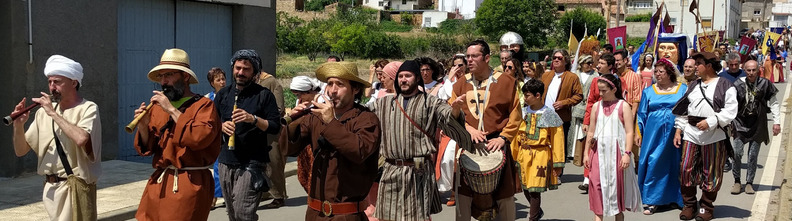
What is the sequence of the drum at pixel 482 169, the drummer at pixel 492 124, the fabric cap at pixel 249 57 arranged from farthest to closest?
the drummer at pixel 492 124 → the drum at pixel 482 169 → the fabric cap at pixel 249 57

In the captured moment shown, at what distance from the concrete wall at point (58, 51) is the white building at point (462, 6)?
100863 millimetres

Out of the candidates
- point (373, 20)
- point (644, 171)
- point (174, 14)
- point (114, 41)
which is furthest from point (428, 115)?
point (373, 20)

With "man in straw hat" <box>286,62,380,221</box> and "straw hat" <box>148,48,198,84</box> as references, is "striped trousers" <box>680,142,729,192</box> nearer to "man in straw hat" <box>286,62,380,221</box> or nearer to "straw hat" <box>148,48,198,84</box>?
"man in straw hat" <box>286,62,380,221</box>

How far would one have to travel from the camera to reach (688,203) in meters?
9.25

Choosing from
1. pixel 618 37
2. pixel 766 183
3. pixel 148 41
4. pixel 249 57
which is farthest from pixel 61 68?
pixel 618 37

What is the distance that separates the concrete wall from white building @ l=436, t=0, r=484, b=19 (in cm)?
10086

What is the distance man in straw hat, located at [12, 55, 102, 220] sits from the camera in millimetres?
5777

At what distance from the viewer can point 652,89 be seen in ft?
31.3

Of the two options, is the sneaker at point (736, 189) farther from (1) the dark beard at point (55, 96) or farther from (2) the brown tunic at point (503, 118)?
(1) the dark beard at point (55, 96)

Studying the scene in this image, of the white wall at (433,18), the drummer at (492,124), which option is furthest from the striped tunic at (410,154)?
the white wall at (433,18)

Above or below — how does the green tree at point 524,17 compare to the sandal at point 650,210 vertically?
above

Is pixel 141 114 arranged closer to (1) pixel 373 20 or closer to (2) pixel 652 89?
(2) pixel 652 89

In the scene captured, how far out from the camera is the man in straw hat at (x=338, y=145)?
504cm

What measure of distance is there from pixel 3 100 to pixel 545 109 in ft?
21.8
